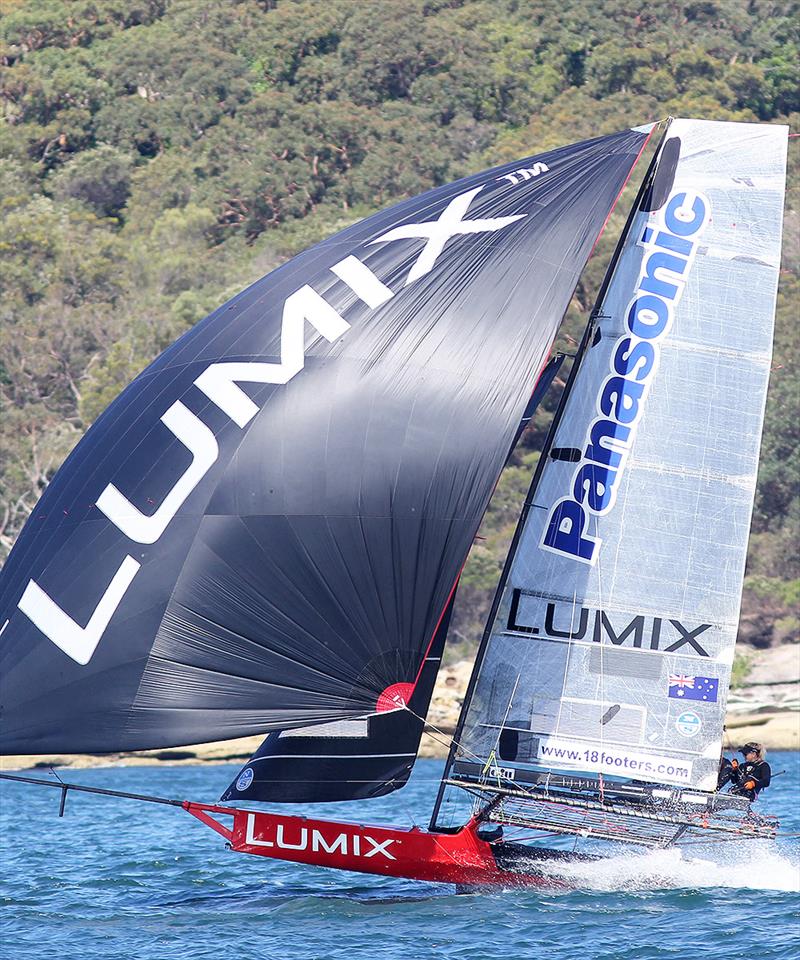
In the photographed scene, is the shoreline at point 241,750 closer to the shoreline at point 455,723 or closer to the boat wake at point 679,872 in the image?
the shoreline at point 455,723

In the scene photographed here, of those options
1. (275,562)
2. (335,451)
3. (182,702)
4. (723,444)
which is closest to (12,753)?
(182,702)

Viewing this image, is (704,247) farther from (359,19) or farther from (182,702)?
(359,19)

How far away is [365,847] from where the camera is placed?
444 inches

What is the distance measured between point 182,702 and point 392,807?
947 cm

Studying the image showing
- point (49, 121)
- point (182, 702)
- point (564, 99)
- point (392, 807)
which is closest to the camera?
point (182, 702)

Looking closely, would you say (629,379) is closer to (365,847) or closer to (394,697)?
(394,697)

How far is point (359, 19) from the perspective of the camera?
6162 centimetres

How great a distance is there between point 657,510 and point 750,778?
6.98ft

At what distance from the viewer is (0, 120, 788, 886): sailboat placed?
10.5 meters

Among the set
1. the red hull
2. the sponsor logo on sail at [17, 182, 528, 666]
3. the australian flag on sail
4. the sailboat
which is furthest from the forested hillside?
the red hull

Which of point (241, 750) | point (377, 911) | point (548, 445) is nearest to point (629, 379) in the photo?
point (548, 445)

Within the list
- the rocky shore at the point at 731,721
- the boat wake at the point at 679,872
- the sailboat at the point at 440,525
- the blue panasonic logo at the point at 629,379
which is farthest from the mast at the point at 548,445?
the rocky shore at the point at 731,721

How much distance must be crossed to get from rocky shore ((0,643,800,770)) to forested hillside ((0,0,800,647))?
11981mm

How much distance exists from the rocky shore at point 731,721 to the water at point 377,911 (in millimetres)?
12670
